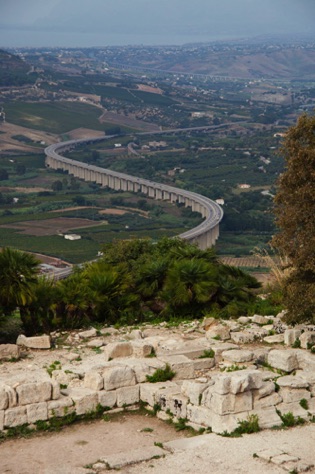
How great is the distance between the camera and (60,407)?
73.7 feet

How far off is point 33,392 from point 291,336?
8.96 meters

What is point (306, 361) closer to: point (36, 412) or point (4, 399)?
point (36, 412)

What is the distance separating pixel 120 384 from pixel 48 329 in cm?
721

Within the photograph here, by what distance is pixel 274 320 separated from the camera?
31.2 meters

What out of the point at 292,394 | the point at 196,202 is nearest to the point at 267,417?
the point at 292,394

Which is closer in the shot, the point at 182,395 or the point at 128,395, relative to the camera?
the point at 182,395

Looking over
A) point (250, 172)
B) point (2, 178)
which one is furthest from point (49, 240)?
point (250, 172)

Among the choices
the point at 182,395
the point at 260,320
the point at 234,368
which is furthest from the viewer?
the point at 260,320

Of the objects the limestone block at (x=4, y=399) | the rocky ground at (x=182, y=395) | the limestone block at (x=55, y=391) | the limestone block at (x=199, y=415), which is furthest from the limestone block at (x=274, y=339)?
the limestone block at (x=4, y=399)

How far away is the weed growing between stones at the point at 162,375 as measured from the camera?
24.0 meters

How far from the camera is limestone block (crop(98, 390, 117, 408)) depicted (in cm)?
2306

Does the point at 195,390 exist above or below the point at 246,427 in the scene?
above

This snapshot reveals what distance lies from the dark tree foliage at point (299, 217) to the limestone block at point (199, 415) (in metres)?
6.64

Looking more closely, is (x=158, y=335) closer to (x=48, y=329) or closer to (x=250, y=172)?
(x=48, y=329)
